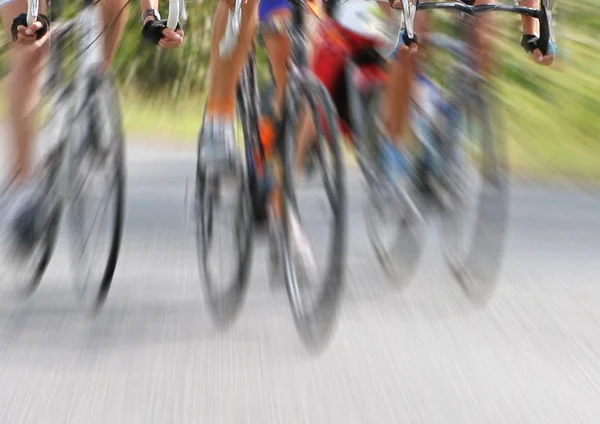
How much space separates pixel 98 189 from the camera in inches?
207

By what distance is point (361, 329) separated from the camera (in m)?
5.13

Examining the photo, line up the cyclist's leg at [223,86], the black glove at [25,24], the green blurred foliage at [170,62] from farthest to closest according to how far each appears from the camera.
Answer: the green blurred foliage at [170,62]
the cyclist's leg at [223,86]
the black glove at [25,24]

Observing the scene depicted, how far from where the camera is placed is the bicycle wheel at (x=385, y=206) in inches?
218

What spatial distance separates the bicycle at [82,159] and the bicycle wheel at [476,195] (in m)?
1.37

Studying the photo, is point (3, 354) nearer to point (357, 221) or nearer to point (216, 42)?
point (216, 42)

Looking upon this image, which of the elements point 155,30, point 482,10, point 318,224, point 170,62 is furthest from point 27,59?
point 170,62

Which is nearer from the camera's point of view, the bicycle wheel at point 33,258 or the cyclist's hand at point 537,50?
the bicycle wheel at point 33,258

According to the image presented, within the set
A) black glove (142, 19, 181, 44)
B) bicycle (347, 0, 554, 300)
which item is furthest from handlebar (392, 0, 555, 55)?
black glove (142, 19, 181, 44)

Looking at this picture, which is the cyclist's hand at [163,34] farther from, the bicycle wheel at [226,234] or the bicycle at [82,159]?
the bicycle wheel at [226,234]

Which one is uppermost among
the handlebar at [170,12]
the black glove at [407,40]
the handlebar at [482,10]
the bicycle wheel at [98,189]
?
the handlebar at [170,12]

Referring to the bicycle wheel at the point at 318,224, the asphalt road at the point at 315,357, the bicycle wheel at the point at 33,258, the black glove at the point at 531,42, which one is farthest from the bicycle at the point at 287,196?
the black glove at the point at 531,42

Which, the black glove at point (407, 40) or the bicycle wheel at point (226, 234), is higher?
the black glove at point (407, 40)

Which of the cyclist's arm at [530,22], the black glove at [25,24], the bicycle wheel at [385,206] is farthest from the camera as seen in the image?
the cyclist's arm at [530,22]

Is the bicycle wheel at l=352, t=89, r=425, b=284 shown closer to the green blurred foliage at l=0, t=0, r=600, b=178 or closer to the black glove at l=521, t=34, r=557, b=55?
the black glove at l=521, t=34, r=557, b=55
